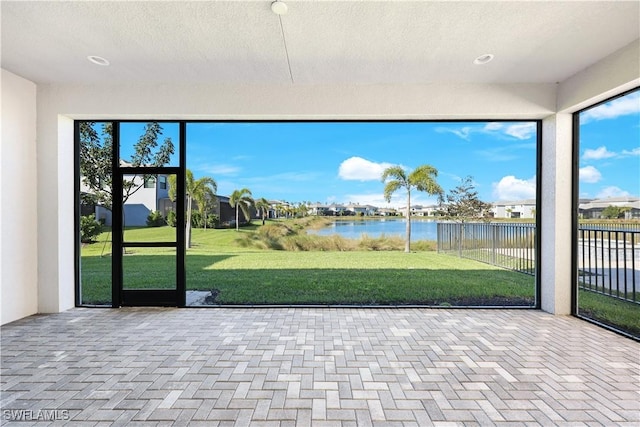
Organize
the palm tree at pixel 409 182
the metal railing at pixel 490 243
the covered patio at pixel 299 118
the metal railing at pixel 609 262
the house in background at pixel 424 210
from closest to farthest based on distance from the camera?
the covered patio at pixel 299 118 < the metal railing at pixel 609 262 < the metal railing at pixel 490 243 < the house in background at pixel 424 210 < the palm tree at pixel 409 182

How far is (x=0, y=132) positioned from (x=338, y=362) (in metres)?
4.53

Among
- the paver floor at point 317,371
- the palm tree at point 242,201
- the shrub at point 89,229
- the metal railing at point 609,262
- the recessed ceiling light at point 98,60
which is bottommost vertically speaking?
the paver floor at point 317,371

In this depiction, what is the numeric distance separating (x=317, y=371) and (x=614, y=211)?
13.6ft

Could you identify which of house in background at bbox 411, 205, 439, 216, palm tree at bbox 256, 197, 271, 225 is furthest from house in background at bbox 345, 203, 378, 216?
palm tree at bbox 256, 197, 271, 225

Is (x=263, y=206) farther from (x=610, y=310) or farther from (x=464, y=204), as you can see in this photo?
(x=610, y=310)

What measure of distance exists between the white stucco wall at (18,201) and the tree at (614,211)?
7.25 meters

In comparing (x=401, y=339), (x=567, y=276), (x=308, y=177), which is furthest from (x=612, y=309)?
(x=308, y=177)

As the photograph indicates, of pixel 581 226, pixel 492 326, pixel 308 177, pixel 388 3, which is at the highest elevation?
pixel 388 3

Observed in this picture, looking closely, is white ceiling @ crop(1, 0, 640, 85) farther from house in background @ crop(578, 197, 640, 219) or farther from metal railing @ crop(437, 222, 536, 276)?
metal railing @ crop(437, 222, 536, 276)

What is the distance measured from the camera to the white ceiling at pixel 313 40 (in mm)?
2555

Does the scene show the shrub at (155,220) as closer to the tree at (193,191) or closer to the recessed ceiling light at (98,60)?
the tree at (193,191)

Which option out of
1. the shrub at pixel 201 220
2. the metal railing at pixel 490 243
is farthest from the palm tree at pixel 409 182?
the shrub at pixel 201 220

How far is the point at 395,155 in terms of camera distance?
652cm

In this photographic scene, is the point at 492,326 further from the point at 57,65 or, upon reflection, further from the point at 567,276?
the point at 57,65
